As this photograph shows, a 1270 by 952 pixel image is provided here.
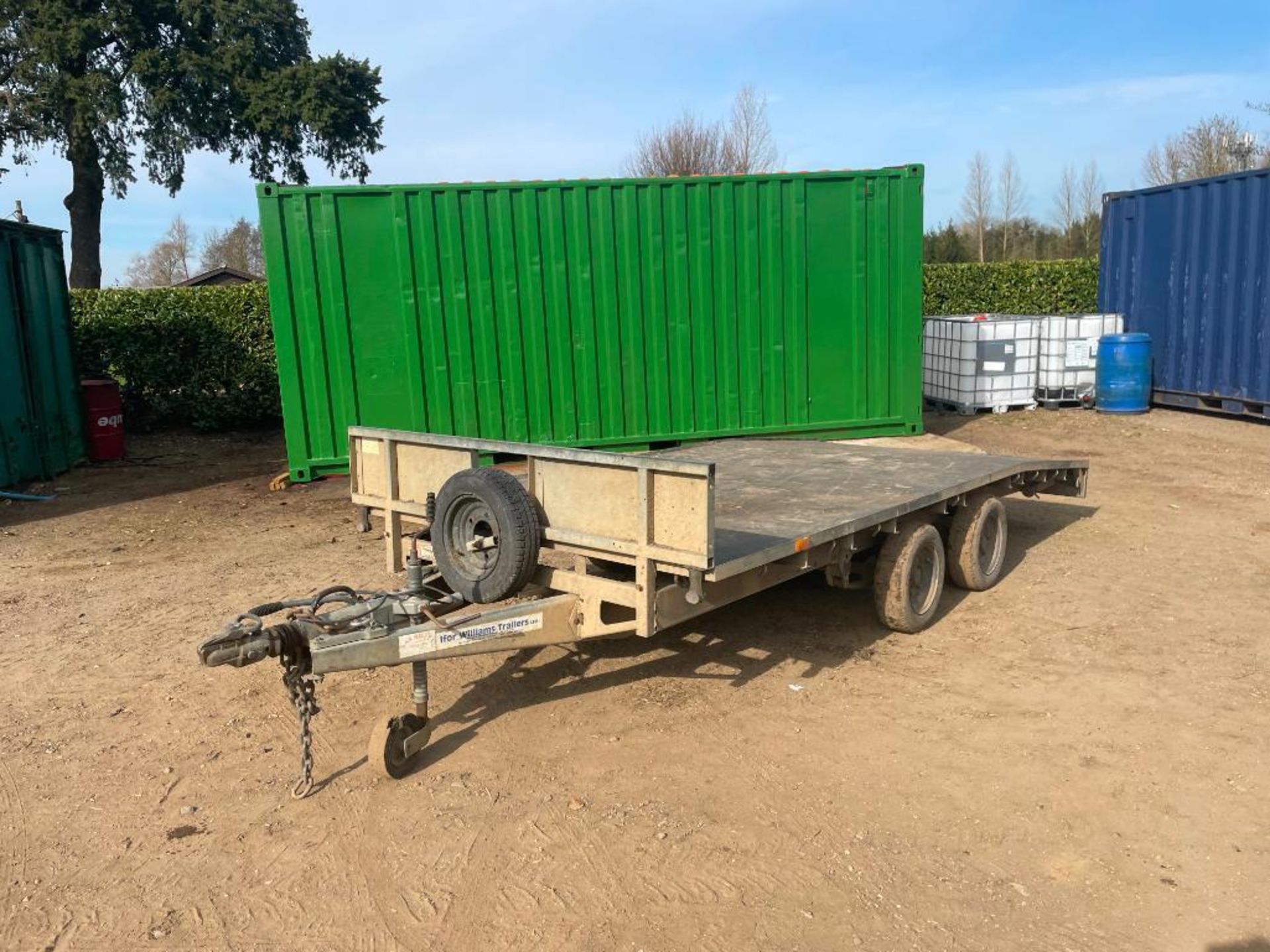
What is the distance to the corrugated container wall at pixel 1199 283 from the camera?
13125mm

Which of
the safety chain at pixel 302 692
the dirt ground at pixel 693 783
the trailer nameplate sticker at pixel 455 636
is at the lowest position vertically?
the dirt ground at pixel 693 783

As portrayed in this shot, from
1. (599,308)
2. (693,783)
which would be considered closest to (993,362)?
(599,308)

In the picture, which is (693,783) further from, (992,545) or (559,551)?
(992,545)

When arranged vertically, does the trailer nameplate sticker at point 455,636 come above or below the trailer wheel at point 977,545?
above

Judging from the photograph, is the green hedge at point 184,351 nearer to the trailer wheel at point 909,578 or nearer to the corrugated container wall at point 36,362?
the corrugated container wall at point 36,362

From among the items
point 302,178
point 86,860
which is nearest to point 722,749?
point 86,860

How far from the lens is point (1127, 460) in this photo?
11305mm

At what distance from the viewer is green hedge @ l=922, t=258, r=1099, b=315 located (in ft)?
64.5

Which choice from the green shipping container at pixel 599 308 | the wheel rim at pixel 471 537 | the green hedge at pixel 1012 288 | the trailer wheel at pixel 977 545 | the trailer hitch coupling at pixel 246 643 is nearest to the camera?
the trailer hitch coupling at pixel 246 643

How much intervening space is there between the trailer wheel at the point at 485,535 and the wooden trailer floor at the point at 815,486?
83cm

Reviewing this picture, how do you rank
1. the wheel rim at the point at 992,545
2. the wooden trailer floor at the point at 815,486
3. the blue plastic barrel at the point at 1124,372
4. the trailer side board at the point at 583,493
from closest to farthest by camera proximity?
1. the trailer side board at the point at 583,493
2. the wooden trailer floor at the point at 815,486
3. the wheel rim at the point at 992,545
4. the blue plastic barrel at the point at 1124,372

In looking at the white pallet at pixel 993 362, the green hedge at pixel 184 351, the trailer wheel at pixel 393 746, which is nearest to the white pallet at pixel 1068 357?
the white pallet at pixel 993 362

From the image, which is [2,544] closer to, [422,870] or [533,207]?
[533,207]

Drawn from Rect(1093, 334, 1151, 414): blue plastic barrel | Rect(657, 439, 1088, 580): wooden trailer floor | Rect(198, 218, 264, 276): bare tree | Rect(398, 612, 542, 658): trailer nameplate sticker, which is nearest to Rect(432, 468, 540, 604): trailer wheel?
Rect(398, 612, 542, 658): trailer nameplate sticker
